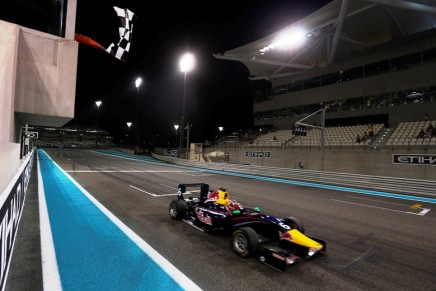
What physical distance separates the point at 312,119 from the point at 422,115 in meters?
10.1

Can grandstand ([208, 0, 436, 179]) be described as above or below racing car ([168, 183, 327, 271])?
above

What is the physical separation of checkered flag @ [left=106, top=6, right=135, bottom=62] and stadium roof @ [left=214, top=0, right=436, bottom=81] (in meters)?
18.0

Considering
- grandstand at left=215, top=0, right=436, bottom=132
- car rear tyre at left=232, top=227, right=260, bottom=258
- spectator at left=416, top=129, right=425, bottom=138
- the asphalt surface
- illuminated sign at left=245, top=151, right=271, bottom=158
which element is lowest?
the asphalt surface

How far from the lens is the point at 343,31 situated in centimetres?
2588

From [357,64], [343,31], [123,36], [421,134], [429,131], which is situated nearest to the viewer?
[123,36]

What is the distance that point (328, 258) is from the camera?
14.3 feet

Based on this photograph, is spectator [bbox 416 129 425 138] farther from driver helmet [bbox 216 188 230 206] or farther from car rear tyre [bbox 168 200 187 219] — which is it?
car rear tyre [bbox 168 200 187 219]

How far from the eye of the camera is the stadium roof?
20.9m

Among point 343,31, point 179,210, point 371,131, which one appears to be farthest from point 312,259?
point 343,31

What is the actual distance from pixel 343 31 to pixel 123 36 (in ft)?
83.6

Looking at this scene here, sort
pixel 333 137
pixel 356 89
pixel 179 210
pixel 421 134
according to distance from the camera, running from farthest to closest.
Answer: pixel 356 89 < pixel 333 137 < pixel 421 134 < pixel 179 210

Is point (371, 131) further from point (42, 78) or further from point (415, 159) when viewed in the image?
point (42, 78)

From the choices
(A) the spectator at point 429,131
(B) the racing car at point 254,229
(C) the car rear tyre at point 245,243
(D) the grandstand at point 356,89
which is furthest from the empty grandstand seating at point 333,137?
(C) the car rear tyre at point 245,243

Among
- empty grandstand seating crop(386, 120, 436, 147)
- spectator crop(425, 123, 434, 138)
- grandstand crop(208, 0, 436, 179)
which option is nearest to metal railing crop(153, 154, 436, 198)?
grandstand crop(208, 0, 436, 179)
